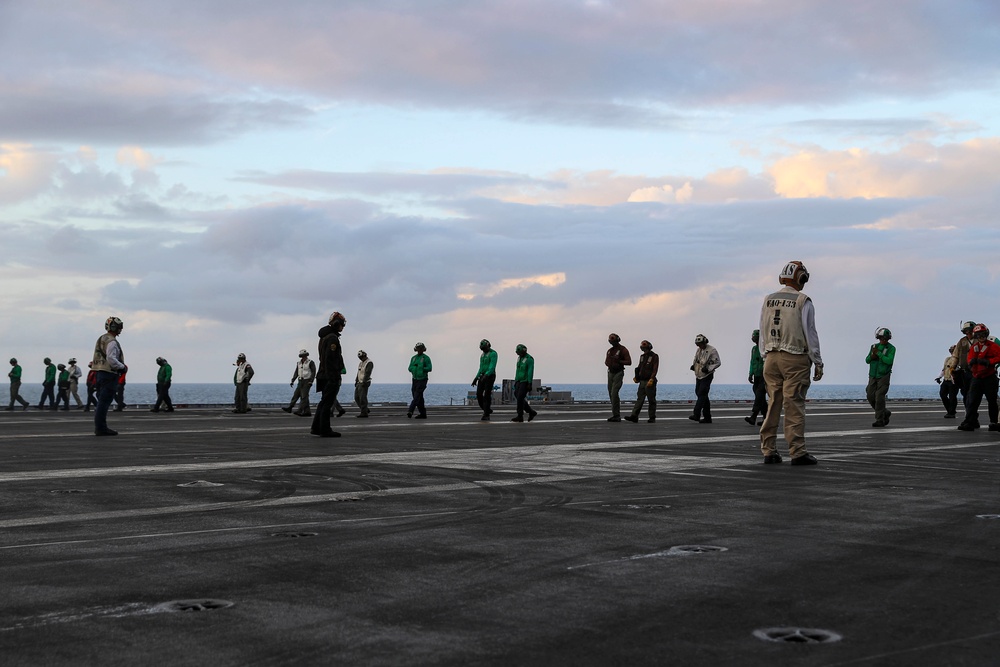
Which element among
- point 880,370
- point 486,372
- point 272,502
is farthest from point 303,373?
point 272,502

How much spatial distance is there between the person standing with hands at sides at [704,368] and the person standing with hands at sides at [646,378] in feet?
3.13

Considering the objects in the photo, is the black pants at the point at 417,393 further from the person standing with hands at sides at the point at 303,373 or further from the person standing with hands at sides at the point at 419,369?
the person standing with hands at sides at the point at 303,373

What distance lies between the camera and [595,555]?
579 centimetres

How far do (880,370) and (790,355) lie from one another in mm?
10813

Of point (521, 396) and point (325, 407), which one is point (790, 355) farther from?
point (521, 396)

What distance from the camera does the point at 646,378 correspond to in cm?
2495

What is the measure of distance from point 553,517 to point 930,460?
7.10 m

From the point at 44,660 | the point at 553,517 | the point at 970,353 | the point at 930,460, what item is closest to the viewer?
the point at 44,660

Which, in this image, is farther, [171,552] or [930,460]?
[930,460]

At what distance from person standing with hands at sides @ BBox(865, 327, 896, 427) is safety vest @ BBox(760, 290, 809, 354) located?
10037mm

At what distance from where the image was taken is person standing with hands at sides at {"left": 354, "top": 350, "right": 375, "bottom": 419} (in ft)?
94.9

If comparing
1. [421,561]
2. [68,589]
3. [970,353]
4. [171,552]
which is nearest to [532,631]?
[421,561]

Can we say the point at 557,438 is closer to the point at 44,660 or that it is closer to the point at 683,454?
the point at 683,454

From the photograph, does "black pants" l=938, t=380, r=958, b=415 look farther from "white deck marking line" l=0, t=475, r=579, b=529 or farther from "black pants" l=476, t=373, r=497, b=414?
"white deck marking line" l=0, t=475, r=579, b=529
